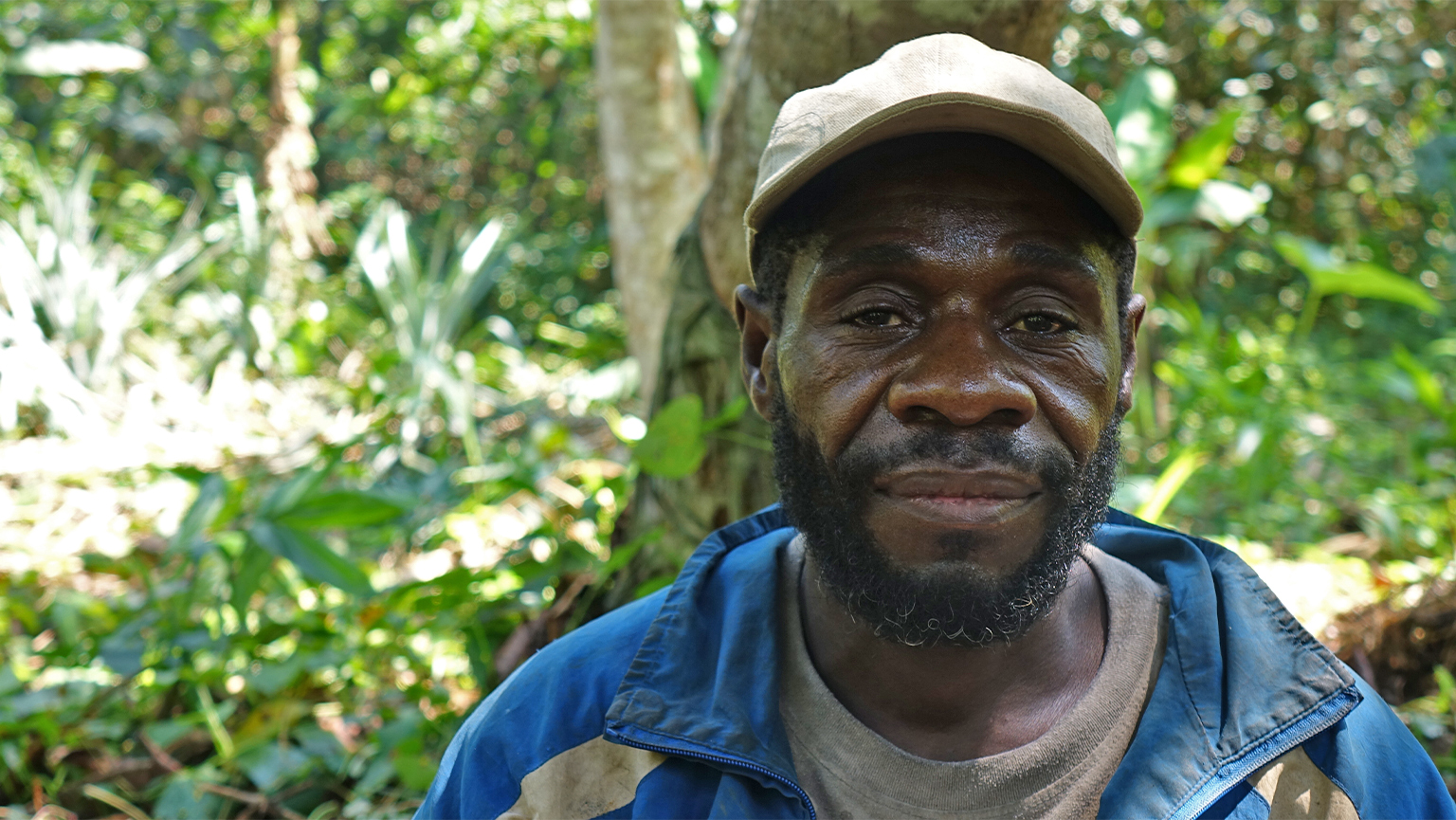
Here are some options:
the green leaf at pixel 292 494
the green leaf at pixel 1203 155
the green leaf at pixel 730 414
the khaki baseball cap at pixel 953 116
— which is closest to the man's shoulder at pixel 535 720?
the khaki baseball cap at pixel 953 116

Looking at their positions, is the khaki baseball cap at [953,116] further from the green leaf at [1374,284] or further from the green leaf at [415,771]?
the green leaf at [1374,284]

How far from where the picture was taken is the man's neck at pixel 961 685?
1.47 metres

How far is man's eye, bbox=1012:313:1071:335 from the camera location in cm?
145

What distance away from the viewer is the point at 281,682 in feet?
9.51

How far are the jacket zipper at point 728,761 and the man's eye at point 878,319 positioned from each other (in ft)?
1.95

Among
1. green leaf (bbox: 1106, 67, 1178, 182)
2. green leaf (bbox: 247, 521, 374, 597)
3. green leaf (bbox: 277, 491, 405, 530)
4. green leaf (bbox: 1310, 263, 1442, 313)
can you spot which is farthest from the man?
green leaf (bbox: 1310, 263, 1442, 313)

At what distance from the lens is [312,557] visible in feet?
8.80

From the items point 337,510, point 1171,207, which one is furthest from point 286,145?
point 1171,207

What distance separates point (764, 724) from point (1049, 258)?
2.36 ft

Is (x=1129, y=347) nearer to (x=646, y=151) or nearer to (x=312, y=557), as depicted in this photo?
(x=312, y=557)

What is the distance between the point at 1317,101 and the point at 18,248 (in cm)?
777

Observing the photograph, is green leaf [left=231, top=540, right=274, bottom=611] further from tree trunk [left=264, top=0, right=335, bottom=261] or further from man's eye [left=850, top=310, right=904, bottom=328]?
tree trunk [left=264, top=0, right=335, bottom=261]

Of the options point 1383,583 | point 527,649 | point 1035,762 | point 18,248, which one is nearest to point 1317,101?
point 1383,583

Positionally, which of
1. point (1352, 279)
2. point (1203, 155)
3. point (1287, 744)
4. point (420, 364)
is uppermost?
point (1287, 744)
